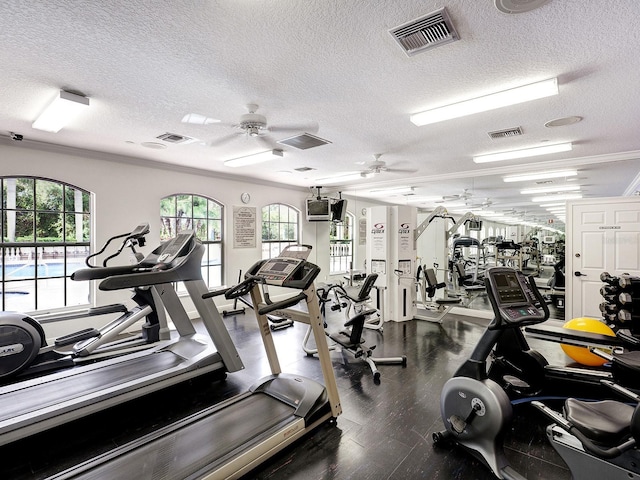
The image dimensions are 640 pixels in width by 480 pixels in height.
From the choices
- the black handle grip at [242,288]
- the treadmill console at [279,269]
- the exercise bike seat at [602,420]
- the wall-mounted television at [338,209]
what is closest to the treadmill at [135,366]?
the black handle grip at [242,288]

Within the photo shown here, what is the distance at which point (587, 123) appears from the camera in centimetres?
331

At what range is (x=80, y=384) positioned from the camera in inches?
106

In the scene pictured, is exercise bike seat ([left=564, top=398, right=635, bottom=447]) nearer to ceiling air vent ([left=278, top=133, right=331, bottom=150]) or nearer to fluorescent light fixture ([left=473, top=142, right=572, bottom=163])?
ceiling air vent ([left=278, top=133, right=331, bottom=150])

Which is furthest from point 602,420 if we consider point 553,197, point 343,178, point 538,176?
point 553,197

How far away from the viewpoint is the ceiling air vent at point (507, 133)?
3521 millimetres

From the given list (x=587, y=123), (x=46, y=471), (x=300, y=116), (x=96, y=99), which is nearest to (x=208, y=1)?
(x=300, y=116)

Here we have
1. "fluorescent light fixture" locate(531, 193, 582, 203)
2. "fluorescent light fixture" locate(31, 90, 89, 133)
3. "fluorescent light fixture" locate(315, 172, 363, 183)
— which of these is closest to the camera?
"fluorescent light fixture" locate(31, 90, 89, 133)

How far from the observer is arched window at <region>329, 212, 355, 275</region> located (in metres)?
8.42

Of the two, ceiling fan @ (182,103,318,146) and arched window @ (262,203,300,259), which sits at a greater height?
ceiling fan @ (182,103,318,146)

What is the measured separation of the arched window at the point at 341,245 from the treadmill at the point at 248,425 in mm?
5785

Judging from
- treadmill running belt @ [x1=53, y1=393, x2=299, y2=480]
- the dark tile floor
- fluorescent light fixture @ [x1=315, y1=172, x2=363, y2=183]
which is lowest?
the dark tile floor

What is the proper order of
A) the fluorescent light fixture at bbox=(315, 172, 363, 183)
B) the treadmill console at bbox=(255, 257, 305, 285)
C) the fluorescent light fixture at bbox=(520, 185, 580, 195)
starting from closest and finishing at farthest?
the treadmill console at bbox=(255, 257, 305, 285) < the fluorescent light fixture at bbox=(315, 172, 363, 183) < the fluorescent light fixture at bbox=(520, 185, 580, 195)

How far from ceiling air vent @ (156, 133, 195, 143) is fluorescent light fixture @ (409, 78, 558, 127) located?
8.89 ft

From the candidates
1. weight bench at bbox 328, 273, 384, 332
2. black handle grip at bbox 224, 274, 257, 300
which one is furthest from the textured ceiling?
weight bench at bbox 328, 273, 384, 332
